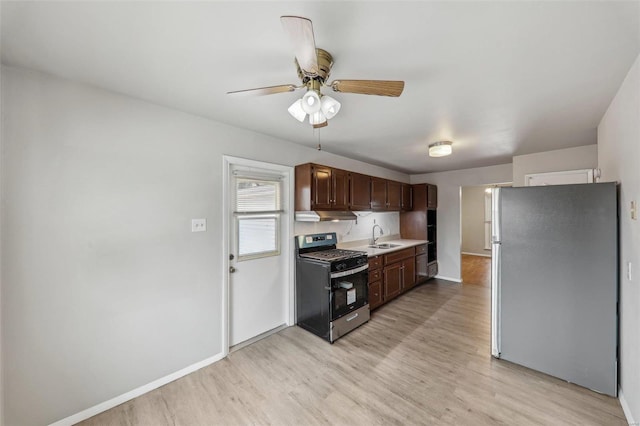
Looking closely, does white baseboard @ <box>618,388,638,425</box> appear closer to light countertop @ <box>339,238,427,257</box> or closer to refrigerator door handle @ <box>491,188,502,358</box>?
refrigerator door handle @ <box>491,188,502,358</box>

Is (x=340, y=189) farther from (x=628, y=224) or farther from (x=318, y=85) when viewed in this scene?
(x=628, y=224)

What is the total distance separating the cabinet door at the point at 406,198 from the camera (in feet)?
16.3

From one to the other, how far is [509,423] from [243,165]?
3.19 m

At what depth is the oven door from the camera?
2.84 metres

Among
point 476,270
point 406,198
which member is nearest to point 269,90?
point 406,198

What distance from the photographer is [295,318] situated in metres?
3.26

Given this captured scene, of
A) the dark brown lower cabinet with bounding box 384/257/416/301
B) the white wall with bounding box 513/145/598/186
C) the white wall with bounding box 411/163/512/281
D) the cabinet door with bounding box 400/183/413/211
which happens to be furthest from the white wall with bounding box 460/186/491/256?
the dark brown lower cabinet with bounding box 384/257/416/301

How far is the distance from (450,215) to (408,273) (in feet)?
6.01

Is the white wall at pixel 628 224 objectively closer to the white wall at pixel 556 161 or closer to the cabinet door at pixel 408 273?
the white wall at pixel 556 161

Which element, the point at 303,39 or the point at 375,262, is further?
the point at 375,262

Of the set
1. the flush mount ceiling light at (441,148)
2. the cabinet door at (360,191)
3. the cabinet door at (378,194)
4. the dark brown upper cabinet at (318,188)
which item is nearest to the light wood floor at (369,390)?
the dark brown upper cabinet at (318,188)

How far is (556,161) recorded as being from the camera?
12.0 ft

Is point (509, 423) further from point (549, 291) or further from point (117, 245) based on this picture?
point (117, 245)

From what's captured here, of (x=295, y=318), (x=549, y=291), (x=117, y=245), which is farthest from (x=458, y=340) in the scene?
(x=117, y=245)
